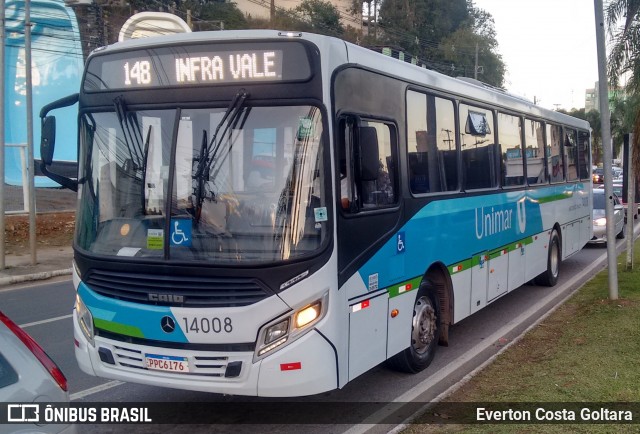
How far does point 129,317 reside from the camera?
219 inches

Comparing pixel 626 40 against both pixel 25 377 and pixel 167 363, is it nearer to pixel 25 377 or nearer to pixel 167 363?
pixel 167 363

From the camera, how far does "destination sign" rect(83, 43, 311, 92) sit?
18.1ft

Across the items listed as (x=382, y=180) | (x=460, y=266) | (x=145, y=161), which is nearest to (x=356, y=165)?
(x=382, y=180)

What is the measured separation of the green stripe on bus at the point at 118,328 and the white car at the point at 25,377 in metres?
1.62

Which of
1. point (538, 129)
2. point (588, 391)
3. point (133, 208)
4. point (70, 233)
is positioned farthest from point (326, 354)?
point (70, 233)

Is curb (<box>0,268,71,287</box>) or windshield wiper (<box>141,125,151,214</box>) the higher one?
windshield wiper (<box>141,125,151,214</box>)

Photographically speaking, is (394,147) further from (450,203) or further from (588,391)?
(588,391)

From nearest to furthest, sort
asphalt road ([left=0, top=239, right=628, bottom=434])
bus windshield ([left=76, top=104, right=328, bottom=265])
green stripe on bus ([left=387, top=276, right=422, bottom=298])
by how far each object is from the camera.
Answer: bus windshield ([left=76, top=104, right=328, bottom=265])
asphalt road ([left=0, top=239, right=628, bottom=434])
green stripe on bus ([left=387, top=276, right=422, bottom=298])

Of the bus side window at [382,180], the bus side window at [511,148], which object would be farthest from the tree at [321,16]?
the bus side window at [382,180]

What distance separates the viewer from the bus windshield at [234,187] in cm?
538

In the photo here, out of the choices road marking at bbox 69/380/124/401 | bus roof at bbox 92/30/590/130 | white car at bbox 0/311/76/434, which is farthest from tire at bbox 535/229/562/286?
white car at bbox 0/311/76/434

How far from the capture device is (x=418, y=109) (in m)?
7.48

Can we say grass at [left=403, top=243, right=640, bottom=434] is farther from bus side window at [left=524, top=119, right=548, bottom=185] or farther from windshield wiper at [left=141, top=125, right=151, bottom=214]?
windshield wiper at [left=141, top=125, right=151, bottom=214]

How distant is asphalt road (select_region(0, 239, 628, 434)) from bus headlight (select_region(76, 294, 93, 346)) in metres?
0.86
